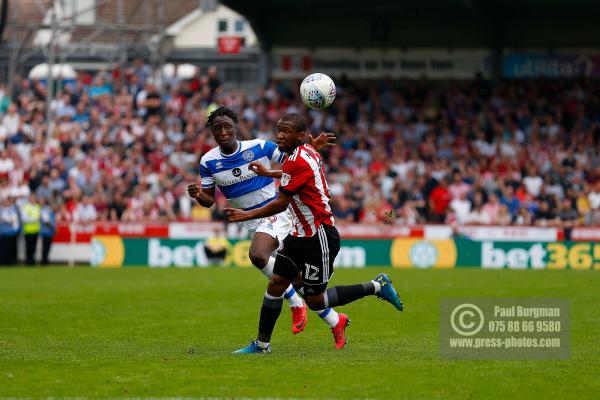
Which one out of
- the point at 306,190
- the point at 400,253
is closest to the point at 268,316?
the point at 306,190

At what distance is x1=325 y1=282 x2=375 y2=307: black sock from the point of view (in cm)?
1140

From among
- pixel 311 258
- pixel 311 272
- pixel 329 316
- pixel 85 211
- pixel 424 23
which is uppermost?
pixel 424 23

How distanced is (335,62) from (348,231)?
412 inches

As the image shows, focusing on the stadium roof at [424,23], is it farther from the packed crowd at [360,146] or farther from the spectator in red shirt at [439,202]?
the spectator in red shirt at [439,202]

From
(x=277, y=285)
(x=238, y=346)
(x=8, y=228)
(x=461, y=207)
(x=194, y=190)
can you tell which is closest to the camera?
(x=277, y=285)

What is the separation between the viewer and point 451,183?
27.6 metres

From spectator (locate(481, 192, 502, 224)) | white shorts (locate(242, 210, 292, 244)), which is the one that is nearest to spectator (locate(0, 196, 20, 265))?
spectator (locate(481, 192, 502, 224))

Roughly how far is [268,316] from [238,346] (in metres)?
0.98

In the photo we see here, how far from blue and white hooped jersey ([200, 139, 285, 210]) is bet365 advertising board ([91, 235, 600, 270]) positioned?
13.3 m

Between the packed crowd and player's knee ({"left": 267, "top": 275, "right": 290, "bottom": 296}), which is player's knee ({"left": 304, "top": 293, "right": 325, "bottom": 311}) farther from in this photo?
the packed crowd

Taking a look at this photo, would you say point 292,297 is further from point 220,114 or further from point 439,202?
point 439,202

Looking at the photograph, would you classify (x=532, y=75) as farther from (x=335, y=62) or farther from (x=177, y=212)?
(x=177, y=212)

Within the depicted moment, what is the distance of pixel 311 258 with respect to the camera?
11000 mm

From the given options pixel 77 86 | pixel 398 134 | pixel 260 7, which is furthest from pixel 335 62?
pixel 77 86
